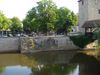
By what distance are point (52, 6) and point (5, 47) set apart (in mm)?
14864

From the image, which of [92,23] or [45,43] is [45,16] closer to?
[45,43]

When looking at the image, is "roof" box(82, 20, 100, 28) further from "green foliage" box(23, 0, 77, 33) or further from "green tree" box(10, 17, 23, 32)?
"green tree" box(10, 17, 23, 32)

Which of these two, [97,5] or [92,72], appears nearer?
[92,72]

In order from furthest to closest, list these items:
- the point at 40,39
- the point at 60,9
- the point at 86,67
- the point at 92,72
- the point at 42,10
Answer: the point at 60,9, the point at 42,10, the point at 40,39, the point at 86,67, the point at 92,72

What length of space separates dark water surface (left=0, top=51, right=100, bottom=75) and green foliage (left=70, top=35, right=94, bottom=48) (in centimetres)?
703

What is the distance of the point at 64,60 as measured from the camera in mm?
35969

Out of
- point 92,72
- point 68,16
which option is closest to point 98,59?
point 92,72

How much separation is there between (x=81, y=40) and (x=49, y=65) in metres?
14.6

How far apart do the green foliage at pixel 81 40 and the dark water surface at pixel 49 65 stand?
7.03 metres

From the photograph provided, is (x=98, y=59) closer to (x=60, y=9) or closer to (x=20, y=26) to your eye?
(x=60, y=9)

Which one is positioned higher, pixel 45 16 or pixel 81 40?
pixel 45 16

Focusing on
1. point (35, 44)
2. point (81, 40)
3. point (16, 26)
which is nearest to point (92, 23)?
point (81, 40)

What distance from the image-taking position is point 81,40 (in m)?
45.6

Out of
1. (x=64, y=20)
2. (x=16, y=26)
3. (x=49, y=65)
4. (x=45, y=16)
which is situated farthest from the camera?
(x=16, y=26)
